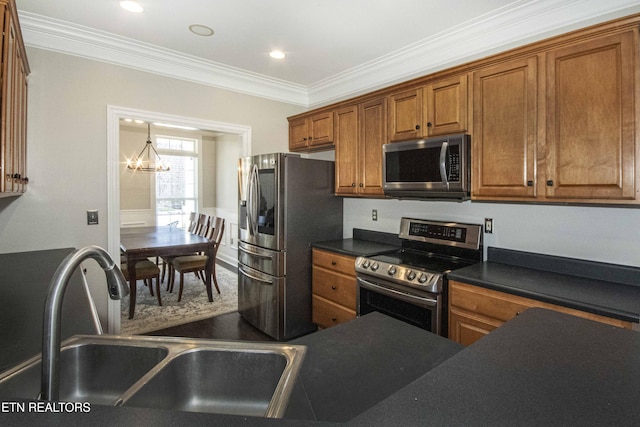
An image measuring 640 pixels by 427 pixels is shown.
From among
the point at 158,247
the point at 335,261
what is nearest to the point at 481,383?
the point at 335,261

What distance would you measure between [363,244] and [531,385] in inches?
103

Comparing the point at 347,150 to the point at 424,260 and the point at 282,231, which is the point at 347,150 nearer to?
the point at 282,231

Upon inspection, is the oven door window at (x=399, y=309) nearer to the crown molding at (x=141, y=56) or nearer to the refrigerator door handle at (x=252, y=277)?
the refrigerator door handle at (x=252, y=277)

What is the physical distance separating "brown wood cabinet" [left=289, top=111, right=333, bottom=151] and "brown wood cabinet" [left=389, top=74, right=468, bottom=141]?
809 millimetres

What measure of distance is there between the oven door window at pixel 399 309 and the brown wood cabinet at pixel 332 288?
190 millimetres

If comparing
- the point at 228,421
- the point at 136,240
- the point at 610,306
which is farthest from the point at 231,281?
the point at 228,421

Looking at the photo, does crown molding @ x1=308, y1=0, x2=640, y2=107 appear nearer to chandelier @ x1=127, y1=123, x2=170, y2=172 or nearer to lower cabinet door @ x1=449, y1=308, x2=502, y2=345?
lower cabinet door @ x1=449, y1=308, x2=502, y2=345

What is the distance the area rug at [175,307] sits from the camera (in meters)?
3.54

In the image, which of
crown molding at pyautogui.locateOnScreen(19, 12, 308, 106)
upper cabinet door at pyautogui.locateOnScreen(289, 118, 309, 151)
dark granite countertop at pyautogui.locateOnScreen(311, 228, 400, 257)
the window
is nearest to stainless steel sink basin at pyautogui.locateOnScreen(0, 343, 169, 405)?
dark granite countertop at pyautogui.locateOnScreen(311, 228, 400, 257)

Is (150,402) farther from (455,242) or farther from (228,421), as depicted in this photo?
(455,242)

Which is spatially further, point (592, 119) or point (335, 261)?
point (335, 261)

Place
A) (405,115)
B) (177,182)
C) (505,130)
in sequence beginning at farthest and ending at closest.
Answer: (177,182) → (405,115) → (505,130)

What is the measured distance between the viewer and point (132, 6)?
2291 mm

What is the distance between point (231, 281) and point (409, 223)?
323cm
